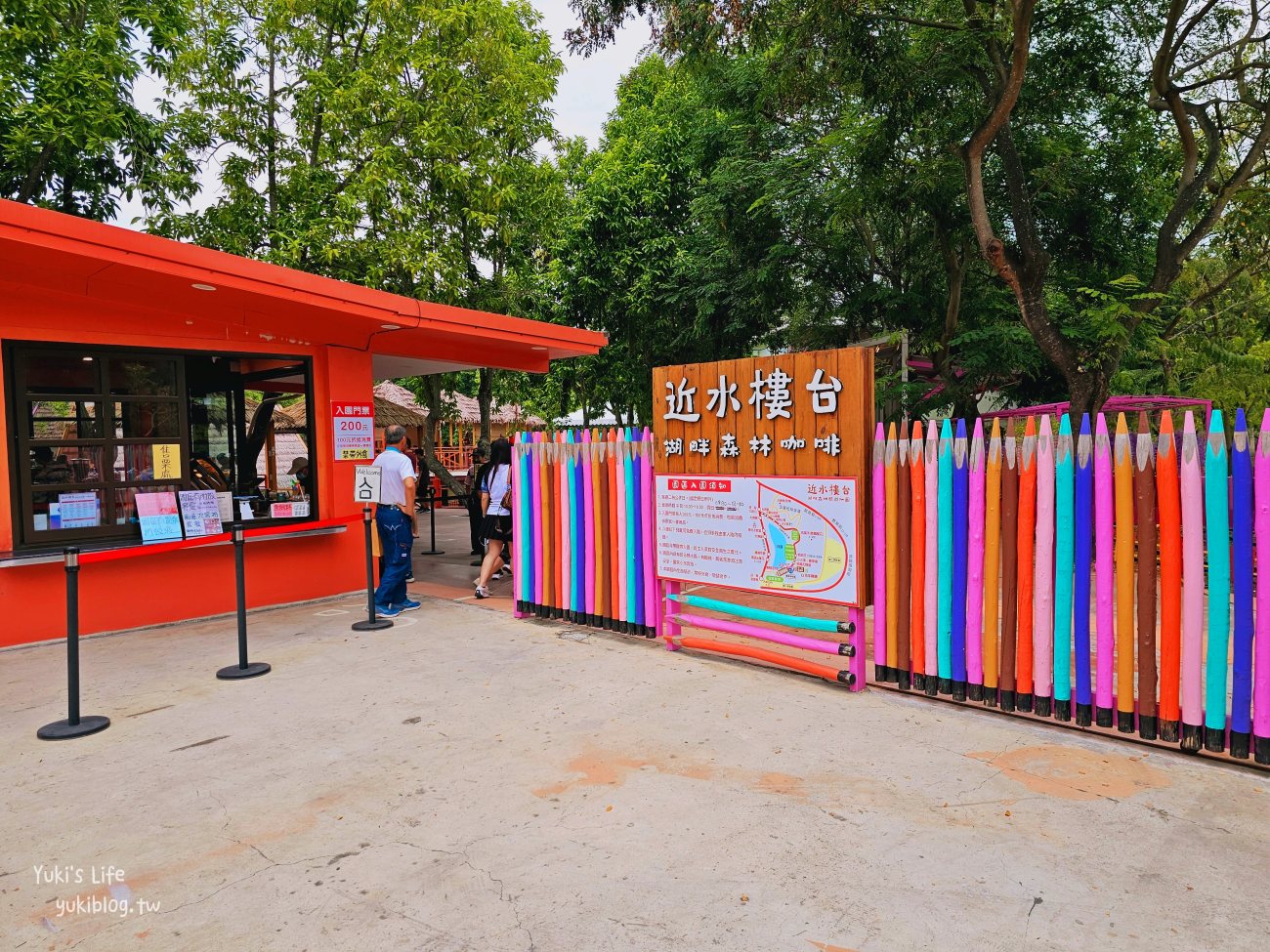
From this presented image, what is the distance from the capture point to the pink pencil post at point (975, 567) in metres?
4.43

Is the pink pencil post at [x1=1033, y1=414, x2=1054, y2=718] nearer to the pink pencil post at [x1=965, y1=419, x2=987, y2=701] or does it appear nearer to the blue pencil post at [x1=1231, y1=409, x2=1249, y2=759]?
the pink pencil post at [x1=965, y1=419, x2=987, y2=701]

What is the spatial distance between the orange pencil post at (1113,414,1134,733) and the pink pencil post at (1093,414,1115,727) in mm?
31

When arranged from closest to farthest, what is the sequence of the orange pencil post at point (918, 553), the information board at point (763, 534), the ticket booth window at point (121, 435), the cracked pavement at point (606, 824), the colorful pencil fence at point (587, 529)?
the cracked pavement at point (606, 824) < the orange pencil post at point (918, 553) < the information board at point (763, 534) < the colorful pencil fence at point (587, 529) < the ticket booth window at point (121, 435)

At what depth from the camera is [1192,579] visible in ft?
12.1

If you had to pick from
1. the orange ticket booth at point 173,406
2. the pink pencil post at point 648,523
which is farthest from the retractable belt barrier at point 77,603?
the pink pencil post at point 648,523

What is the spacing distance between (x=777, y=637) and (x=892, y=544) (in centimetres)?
105

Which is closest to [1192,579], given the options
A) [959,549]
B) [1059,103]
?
[959,549]

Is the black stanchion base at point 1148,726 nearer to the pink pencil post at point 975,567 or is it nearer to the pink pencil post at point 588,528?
the pink pencil post at point 975,567

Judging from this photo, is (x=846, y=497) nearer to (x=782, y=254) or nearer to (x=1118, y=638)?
(x=1118, y=638)

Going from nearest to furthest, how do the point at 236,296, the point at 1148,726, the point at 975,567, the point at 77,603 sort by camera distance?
the point at 1148,726 < the point at 975,567 < the point at 77,603 < the point at 236,296

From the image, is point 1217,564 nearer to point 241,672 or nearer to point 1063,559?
point 1063,559

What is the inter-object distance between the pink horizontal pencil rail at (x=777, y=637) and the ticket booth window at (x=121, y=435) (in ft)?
15.8

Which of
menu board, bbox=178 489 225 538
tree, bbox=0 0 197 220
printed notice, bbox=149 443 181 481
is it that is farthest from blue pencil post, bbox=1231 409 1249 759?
tree, bbox=0 0 197 220

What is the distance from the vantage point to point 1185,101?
32.2ft
